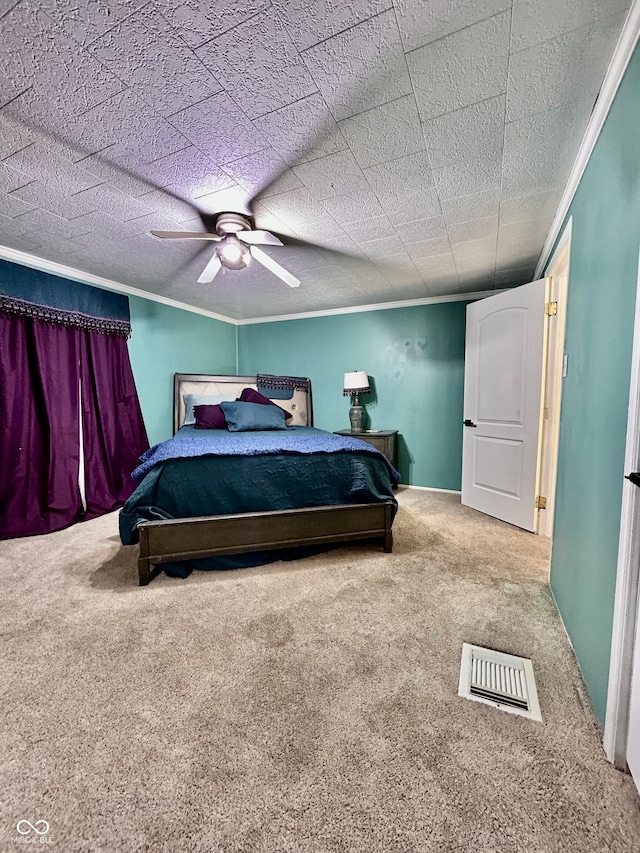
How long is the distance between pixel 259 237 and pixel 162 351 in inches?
95.2

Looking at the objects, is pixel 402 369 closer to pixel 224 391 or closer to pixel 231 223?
pixel 224 391

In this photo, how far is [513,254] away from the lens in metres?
2.87

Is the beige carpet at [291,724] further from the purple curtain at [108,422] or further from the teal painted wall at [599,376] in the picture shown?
the purple curtain at [108,422]

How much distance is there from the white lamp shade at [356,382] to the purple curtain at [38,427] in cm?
276

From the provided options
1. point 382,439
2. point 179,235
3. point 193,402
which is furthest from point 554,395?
point 193,402

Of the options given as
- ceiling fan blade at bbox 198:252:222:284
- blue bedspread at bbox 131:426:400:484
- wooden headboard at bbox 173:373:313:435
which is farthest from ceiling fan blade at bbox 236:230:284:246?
wooden headboard at bbox 173:373:313:435

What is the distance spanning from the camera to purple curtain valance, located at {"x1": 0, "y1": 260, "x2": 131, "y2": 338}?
111 inches

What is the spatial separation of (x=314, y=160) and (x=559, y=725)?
2.51 meters

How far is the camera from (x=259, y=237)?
7.21 ft

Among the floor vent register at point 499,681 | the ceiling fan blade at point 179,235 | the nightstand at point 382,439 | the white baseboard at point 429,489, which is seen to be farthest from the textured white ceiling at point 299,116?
the white baseboard at point 429,489

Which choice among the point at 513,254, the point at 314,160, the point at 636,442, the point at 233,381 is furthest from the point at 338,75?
the point at 233,381

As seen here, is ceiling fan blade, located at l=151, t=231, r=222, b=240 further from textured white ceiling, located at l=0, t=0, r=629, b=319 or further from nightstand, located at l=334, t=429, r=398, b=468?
nightstand, located at l=334, t=429, r=398, b=468

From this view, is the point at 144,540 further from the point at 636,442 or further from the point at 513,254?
the point at 513,254

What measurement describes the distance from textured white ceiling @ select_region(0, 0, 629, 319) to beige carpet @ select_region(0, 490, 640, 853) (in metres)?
2.25
